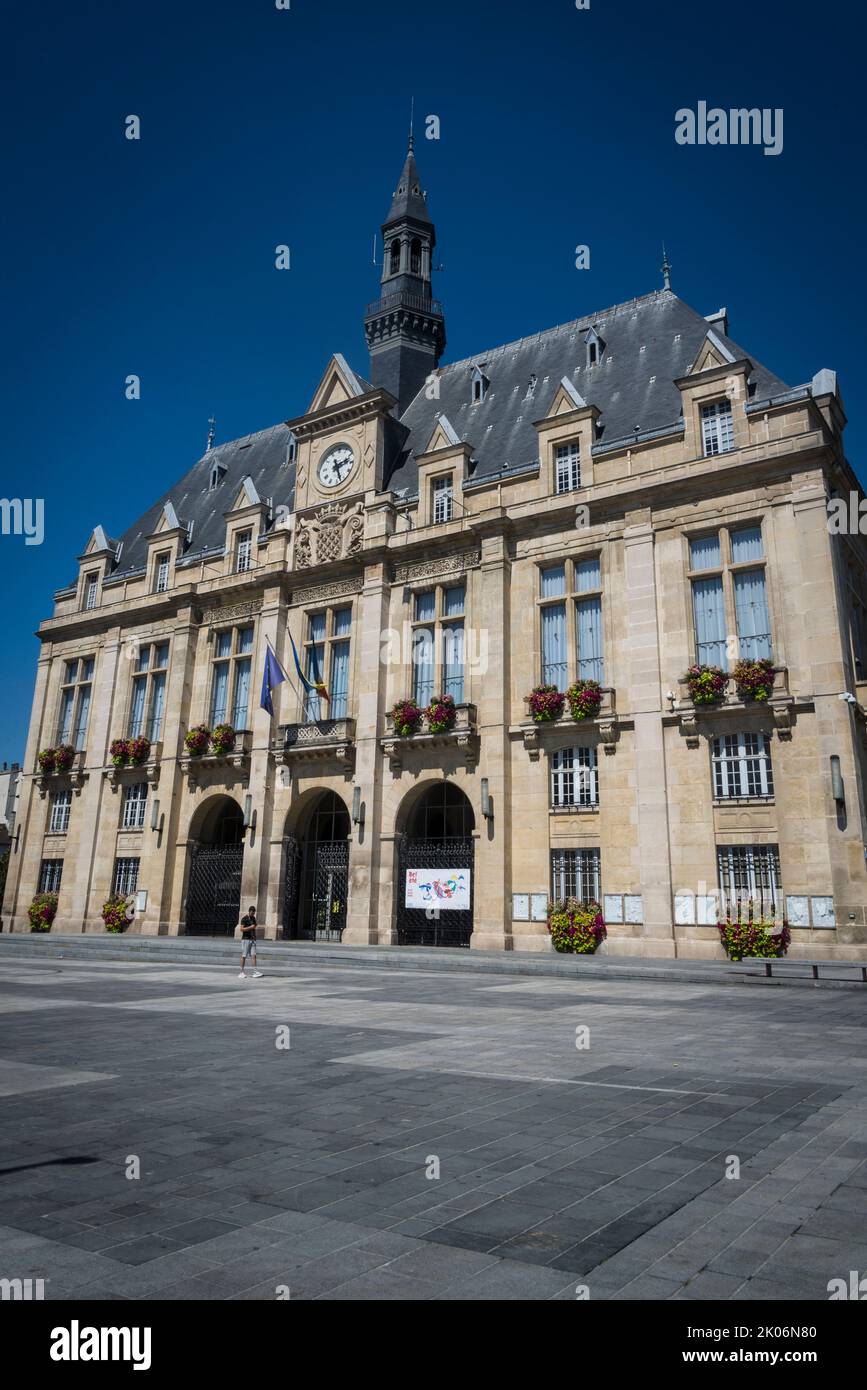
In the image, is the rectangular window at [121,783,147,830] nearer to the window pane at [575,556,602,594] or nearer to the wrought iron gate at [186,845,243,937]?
the wrought iron gate at [186,845,243,937]

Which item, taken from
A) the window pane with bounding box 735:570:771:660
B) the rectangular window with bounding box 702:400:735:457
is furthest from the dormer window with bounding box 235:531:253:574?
the window pane with bounding box 735:570:771:660

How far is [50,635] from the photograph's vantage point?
47250mm

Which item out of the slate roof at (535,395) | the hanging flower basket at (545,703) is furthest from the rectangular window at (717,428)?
the hanging flower basket at (545,703)

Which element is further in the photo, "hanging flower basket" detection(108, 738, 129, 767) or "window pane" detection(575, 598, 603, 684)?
"hanging flower basket" detection(108, 738, 129, 767)

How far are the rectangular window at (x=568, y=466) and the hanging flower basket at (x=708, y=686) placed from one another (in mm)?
8913

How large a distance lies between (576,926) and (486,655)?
392 inches

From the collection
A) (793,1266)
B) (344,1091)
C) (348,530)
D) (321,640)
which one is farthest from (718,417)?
(793,1266)

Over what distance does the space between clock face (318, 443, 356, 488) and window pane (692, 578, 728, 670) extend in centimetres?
1688

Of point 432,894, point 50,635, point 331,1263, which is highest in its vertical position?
point 50,635

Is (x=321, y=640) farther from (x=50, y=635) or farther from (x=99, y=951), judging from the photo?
(x=50, y=635)

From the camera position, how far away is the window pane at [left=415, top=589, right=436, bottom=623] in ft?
112

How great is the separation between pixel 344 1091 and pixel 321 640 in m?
30.0

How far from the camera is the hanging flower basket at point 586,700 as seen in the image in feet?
93.7

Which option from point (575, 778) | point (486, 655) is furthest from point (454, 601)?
point (575, 778)
